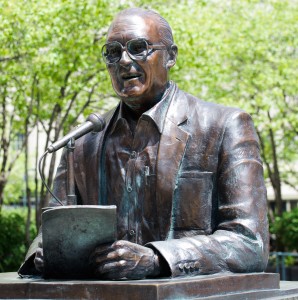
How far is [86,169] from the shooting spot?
5.58m

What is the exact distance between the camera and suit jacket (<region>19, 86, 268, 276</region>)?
505 centimetres

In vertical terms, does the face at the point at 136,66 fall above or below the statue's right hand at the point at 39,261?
above

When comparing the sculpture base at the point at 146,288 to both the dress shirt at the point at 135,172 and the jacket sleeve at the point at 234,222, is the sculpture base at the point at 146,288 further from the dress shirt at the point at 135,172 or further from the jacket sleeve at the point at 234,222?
the dress shirt at the point at 135,172

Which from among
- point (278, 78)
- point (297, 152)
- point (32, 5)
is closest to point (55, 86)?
point (32, 5)

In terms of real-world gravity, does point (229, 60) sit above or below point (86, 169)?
above

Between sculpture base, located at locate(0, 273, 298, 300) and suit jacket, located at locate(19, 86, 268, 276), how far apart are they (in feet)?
0.51

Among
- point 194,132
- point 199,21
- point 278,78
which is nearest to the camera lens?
point 194,132

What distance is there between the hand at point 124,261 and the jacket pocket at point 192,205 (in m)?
0.61

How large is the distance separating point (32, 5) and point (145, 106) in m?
11.9

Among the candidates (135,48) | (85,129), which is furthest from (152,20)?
(85,129)

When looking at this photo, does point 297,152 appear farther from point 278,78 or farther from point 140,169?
point 140,169

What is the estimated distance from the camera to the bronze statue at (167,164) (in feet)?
17.0

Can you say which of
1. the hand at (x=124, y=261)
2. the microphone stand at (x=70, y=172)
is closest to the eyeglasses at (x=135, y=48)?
the microphone stand at (x=70, y=172)

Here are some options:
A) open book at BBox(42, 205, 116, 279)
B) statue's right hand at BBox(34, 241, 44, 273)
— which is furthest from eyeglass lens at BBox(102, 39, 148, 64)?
statue's right hand at BBox(34, 241, 44, 273)
